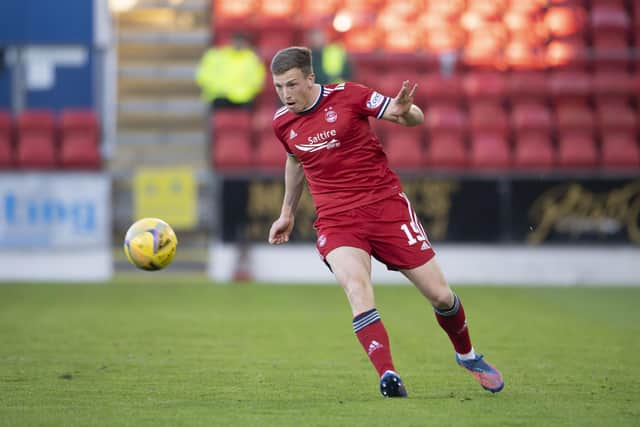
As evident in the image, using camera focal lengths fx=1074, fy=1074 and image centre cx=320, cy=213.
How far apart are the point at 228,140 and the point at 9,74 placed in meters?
3.56

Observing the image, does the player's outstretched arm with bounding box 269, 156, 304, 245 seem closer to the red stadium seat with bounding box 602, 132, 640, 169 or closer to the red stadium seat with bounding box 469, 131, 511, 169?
the red stadium seat with bounding box 469, 131, 511, 169

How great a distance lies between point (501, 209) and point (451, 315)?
29.5 ft

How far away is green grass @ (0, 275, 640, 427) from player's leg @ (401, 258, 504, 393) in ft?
0.33

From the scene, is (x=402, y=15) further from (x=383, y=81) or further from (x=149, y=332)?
(x=149, y=332)

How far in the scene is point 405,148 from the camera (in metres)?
15.3

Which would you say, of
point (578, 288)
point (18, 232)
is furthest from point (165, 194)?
point (578, 288)

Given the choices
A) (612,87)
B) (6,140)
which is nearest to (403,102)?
(6,140)

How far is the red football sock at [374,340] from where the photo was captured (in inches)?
221

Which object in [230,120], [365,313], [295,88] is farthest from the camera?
[230,120]

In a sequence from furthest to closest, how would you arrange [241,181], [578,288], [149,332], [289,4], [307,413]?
[289,4] → [241,181] → [578,288] → [149,332] → [307,413]

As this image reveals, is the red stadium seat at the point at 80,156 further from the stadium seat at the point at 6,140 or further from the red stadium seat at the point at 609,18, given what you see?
the red stadium seat at the point at 609,18

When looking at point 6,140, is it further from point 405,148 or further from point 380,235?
point 380,235

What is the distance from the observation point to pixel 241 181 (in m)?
14.9

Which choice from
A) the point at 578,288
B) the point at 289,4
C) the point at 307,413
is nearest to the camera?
the point at 307,413
